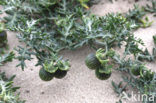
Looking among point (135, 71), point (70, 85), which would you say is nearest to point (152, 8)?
point (135, 71)

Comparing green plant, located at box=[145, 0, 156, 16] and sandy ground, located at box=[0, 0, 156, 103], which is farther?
green plant, located at box=[145, 0, 156, 16]

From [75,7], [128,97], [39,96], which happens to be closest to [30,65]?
[39,96]

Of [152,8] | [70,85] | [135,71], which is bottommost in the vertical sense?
[70,85]

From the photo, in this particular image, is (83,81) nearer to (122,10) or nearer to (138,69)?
(138,69)

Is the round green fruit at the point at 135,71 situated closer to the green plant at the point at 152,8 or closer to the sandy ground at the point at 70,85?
the sandy ground at the point at 70,85

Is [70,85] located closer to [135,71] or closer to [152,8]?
[135,71]

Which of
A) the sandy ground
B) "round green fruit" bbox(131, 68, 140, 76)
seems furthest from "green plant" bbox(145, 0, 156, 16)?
"round green fruit" bbox(131, 68, 140, 76)

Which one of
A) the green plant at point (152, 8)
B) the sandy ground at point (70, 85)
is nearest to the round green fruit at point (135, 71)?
the sandy ground at point (70, 85)

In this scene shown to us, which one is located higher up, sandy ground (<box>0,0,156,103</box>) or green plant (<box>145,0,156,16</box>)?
green plant (<box>145,0,156,16</box>)

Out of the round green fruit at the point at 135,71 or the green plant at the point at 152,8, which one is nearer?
the round green fruit at the point at 135,71

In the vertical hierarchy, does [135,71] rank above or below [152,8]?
below

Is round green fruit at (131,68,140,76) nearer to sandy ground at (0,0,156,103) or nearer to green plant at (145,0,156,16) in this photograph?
sandy ground at (0,0,156,103)
